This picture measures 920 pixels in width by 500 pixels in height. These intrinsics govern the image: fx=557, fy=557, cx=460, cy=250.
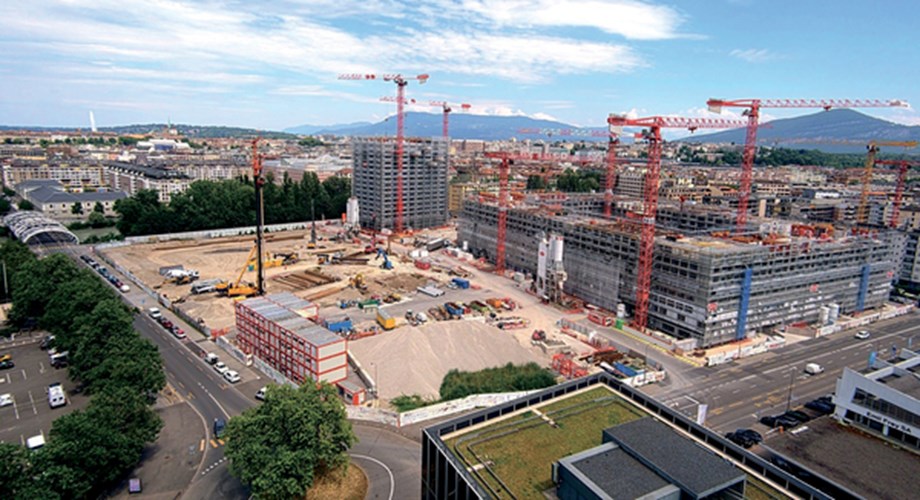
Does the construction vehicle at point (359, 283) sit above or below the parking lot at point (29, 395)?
above

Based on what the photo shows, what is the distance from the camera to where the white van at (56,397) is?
39750 mm

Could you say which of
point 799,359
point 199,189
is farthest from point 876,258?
point 199,189

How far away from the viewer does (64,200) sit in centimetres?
11838

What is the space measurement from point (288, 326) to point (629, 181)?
118m

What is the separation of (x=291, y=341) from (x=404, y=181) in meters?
70.4

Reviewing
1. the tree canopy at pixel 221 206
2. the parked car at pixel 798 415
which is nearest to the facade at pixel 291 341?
the parked car at pixel 798 415

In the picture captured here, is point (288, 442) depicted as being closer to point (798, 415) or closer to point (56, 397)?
point (56, 397)

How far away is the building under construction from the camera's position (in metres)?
54.1

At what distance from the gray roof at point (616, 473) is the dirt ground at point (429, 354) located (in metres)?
21.2

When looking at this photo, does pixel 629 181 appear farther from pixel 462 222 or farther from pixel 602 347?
pixel 602 347

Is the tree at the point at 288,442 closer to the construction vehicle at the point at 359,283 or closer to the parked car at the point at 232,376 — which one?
the parked car at the point at 232,376

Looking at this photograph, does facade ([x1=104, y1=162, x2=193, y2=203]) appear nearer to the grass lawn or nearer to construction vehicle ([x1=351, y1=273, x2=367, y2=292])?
construction vehicle ([x1=351, y1=273, x2=367, y2=292])

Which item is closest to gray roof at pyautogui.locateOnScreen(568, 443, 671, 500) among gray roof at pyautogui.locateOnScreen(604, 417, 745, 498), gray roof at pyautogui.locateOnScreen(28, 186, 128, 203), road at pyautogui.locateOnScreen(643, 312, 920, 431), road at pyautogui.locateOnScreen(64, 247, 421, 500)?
gray roof at pyautogui.locateOnScreen(604, 417, 745, 498)

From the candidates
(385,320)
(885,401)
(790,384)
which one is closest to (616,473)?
(885,401)
